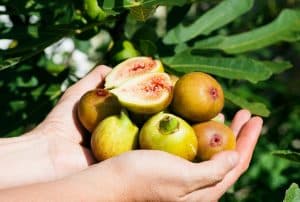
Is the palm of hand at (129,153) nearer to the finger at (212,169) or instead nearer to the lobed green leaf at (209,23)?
the finger at (212,169)

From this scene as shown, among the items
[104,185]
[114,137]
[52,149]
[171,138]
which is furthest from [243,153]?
[52,149]

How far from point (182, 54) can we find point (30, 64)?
23.8 inches

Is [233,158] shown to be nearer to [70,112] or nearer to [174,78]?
[174,78]

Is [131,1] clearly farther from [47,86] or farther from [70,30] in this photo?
[47,86]

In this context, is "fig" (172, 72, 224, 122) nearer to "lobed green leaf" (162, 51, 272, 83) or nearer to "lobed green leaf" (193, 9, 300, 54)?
"lobed green leaf" (162, 51, 272, 83)

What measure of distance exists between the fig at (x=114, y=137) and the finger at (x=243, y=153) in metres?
0.28

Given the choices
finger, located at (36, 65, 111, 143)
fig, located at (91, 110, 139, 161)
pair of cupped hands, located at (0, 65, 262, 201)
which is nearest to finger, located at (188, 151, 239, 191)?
pair of cupped hands, located at (0, 65, 262, 201)

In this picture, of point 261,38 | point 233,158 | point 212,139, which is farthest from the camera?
point 261,38

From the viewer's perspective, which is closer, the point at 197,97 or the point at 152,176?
the point at 152,176

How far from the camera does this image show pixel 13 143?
2037 millimetres

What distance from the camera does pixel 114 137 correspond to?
189 cm

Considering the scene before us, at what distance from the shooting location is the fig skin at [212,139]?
1.86 meters

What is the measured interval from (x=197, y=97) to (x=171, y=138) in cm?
18

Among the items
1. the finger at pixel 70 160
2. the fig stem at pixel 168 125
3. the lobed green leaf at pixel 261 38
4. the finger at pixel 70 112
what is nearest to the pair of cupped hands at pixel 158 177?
the fig stem at pixel 168 125
